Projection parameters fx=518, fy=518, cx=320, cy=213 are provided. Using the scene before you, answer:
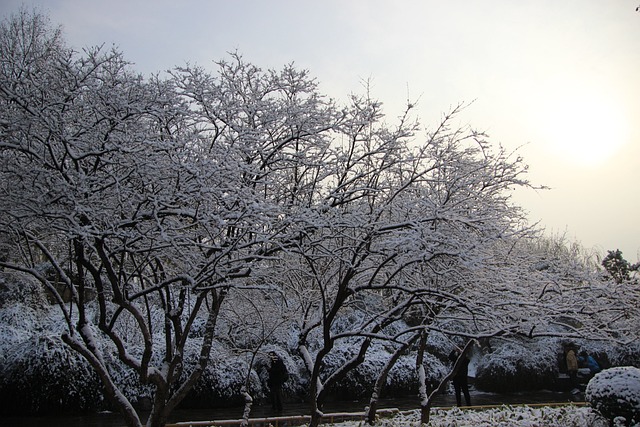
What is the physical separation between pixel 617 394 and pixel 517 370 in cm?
1286

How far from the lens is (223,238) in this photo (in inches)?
240

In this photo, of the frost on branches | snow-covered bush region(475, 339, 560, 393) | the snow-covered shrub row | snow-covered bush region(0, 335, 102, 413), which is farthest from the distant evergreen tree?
snow-covered bush region(0, 335, 102, 413)

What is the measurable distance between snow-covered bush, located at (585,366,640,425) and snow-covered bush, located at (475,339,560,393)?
38.7 feet

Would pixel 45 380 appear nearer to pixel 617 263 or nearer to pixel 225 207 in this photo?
pixel 225 207

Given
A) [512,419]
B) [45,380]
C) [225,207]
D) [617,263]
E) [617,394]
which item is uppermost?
[617,263]

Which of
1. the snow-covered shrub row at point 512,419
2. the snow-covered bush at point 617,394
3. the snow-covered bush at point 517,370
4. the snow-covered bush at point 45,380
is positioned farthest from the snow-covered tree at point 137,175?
the snow-covered bush at point 517,370

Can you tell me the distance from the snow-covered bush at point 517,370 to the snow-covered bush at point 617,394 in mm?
11782

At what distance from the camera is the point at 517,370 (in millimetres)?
20109

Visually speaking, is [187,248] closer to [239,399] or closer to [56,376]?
[56,376]

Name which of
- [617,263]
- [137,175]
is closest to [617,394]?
[137,175]

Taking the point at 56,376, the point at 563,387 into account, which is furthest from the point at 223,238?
the point at 563,387

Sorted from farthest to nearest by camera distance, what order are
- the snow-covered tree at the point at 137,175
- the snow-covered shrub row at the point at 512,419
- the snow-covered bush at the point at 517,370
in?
the snow-covered bush at the point at 517,370 → the snow-covered shrub row at the point at 512,419 → the snow-covered tree at the point at 137,175

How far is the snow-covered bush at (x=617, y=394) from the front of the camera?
7.90m

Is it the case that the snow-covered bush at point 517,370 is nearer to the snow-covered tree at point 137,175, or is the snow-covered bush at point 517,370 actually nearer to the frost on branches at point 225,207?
the frost on branches at point 225,207
